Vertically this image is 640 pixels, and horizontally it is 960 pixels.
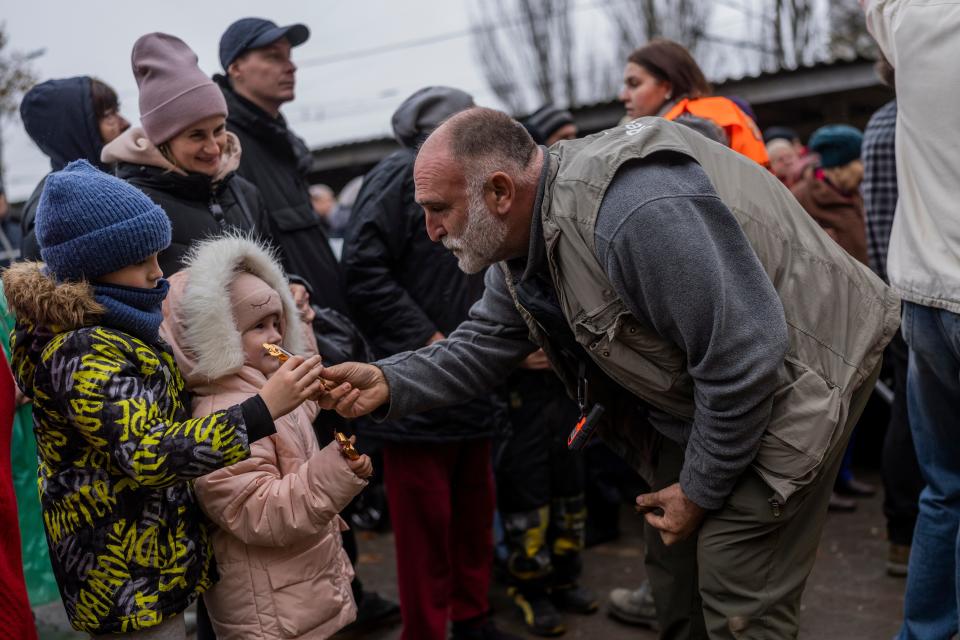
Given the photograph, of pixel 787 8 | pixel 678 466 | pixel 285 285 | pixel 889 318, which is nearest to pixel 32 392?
pixel 285 285

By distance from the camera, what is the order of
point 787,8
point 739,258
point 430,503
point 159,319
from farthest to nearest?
point 787,8, point 430,503, point 159,319, point 739,258

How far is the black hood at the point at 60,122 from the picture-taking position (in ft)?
11.3

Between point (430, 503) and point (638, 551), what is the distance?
1.67 m

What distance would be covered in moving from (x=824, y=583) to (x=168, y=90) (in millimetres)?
3330

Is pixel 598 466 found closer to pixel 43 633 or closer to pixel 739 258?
pixel 43 633

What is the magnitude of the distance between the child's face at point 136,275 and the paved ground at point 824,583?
88.2 inches

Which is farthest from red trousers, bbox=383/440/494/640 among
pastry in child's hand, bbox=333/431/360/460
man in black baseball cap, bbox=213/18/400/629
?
pastry in child's hand, bbox=333/431/360/460

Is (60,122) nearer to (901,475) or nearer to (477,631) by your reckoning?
(477,631)

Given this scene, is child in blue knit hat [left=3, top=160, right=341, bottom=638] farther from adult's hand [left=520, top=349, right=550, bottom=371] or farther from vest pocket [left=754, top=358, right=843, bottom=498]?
adult's hand [left=520, top=349, right=550, bottom=371]

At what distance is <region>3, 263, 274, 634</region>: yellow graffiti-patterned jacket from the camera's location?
2.18 metres

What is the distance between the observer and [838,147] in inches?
212

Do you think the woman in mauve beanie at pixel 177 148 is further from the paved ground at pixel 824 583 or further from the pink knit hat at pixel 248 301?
the paved ground at pixel 824 583

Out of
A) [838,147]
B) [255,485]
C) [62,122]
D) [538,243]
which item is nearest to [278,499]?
[255,485]

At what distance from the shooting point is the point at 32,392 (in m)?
2.29
